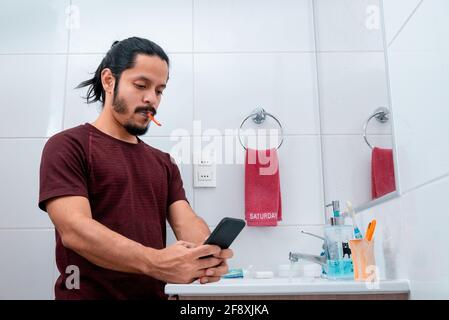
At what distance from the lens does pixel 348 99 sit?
4.48 feet

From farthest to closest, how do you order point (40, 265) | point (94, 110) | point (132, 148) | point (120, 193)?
point (94, 110), point (40, 265), point (132, 148), point (120, 193)

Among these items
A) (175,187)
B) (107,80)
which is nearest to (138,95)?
(107,80)

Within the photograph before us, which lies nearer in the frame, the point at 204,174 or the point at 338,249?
the point at 338,249

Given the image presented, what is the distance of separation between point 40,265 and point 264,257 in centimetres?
79

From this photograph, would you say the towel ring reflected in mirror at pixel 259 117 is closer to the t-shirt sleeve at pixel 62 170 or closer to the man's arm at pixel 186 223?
the man's arm at pixel 186 223

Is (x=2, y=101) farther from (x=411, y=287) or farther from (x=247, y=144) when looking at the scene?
(x=411, y=287)

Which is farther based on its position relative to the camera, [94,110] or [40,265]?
[94,110]

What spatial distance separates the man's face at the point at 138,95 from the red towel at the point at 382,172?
2.26ft

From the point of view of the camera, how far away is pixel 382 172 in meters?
1.09

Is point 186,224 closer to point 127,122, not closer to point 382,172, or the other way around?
point 127,122

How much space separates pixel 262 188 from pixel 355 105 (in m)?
0.42

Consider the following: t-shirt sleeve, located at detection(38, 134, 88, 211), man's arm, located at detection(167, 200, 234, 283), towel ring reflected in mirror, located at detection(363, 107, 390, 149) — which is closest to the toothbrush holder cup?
towel ring reflected in mirror, located at detection(363, 107, 390, 149)

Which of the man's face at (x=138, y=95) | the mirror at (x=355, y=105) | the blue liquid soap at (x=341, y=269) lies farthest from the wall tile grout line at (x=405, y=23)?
the man's face at (x=138, y=95)
